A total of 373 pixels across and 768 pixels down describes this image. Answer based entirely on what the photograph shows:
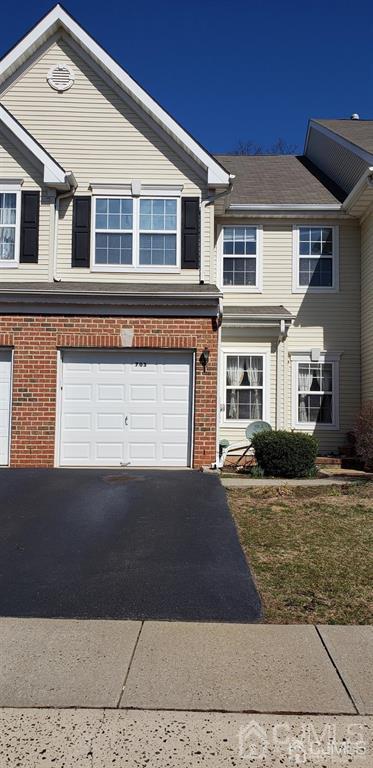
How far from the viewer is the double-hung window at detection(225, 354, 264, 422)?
46.8 feet

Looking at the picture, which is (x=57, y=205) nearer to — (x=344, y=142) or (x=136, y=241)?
(x=136, y=241)

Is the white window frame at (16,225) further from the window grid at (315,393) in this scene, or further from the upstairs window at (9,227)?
the window grid at (315,393)

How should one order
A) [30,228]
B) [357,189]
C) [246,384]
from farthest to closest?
1. [246,384]
2. [357,189]
3. [30,228]

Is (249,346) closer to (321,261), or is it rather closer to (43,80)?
(321,261)

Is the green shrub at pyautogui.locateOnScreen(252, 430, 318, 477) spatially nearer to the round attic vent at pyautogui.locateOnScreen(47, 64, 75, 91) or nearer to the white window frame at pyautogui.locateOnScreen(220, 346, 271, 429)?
the white window frame at pyautogui.locateOnScreen(220, 346, 271, 429)

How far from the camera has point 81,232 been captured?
1255 cm

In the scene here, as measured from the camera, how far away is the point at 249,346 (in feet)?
46.6

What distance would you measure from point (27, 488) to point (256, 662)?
238 inches

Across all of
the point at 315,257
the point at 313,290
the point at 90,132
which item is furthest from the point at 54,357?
the point at 315,257

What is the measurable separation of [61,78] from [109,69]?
1.18 metres

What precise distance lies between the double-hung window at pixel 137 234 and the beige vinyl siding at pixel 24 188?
104cm

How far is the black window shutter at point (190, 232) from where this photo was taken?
12516 millimetres
